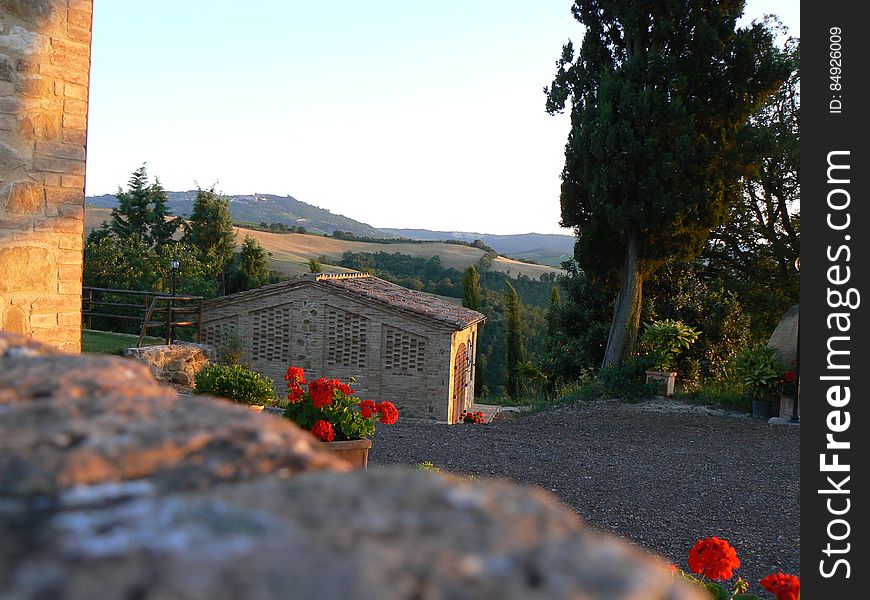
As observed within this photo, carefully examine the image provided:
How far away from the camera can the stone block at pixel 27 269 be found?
4656 millimetres

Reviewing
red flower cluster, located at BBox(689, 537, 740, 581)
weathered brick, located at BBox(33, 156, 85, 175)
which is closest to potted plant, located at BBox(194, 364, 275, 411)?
weathered brick, located at BBox(33, 156, 85, 175)

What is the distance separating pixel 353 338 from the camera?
1652 cm

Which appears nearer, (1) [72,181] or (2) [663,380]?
(1) [72,181]

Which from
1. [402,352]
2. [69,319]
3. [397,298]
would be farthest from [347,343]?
[69,319]

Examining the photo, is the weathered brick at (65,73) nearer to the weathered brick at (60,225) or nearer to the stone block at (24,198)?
the stone block at (24,198)

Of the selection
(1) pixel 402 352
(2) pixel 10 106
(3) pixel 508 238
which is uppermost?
(3) pixel 508 238

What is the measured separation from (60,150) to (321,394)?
8.48 ft

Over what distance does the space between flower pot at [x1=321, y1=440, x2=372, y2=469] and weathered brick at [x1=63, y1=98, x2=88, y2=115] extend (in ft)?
9.63

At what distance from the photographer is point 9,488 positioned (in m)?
0.62

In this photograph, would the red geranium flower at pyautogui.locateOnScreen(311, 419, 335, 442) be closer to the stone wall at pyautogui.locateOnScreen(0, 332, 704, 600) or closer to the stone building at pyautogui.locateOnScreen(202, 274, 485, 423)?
the stone wall at pyautogui.locateOnScreen(0, 332, 704, 600)

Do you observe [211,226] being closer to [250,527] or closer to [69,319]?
[69,319]

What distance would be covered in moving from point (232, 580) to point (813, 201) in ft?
16.1

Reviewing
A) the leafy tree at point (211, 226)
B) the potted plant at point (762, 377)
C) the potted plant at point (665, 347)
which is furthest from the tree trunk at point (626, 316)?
the leafy tree at point (211, 226)

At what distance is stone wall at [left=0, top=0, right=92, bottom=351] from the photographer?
15.1ft
